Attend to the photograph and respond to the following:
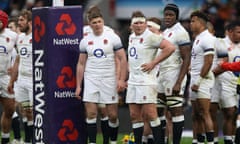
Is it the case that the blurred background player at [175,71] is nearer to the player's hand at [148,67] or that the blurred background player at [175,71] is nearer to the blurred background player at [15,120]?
the player's hand at [148,67]

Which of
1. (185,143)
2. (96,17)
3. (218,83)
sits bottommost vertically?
(185,143)

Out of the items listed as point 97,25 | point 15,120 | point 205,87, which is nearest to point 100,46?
point 97,25

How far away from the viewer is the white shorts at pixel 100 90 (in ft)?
60.1

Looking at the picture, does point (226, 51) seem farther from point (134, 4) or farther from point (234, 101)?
point (134, 4)

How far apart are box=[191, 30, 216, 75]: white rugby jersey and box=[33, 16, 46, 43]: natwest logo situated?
3.24 m

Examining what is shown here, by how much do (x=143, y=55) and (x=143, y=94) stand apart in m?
0.70

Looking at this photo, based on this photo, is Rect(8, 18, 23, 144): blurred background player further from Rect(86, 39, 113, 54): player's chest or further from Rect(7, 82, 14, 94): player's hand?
Rect(86, 39, 113, 54): player's chest

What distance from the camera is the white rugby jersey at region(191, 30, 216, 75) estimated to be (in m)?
19.1

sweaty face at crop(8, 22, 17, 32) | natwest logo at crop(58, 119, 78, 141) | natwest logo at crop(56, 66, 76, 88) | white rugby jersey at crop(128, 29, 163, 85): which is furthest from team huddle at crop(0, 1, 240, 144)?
sweaty face at crop(8, 22, 17, 32)

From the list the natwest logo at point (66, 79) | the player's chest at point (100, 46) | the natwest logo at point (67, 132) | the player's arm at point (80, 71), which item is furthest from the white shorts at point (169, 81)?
the natwest logo at point (67, 132)

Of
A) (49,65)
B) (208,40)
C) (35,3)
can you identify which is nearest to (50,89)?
(49,65)

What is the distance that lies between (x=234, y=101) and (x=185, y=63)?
1.94 metres

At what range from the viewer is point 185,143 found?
853 inches

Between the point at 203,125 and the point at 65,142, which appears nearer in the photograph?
the point at 65,142
